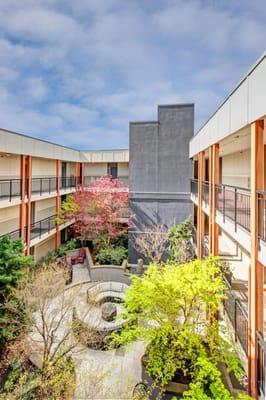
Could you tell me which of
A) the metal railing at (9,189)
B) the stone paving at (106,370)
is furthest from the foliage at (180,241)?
the metal railing at (9,189)

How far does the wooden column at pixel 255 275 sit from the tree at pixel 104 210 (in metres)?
16.4

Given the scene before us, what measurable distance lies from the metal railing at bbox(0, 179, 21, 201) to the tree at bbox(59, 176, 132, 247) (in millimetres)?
6258

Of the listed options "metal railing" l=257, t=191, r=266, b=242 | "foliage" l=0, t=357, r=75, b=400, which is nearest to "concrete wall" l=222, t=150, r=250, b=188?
"metal railing" l=257, t=191, r=266, b=242

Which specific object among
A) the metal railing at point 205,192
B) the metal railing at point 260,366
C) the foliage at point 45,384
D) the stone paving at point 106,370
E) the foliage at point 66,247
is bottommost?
the stone paving at point 106,370

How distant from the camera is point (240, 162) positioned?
1667cm

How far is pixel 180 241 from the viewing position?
20.4 m

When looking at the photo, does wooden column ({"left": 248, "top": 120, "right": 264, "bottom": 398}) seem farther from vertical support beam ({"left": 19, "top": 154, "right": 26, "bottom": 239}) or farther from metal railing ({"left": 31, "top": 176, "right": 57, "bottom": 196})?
metal railing ({"left": 31, "top": 176, "right": 57, "bottom": 196})

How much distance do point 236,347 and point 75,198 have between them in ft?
64.9

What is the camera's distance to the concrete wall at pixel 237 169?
1562cm

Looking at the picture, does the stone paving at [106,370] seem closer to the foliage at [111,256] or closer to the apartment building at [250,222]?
the apartment building at [250,222]

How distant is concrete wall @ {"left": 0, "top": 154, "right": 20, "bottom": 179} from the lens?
1817 centimetres

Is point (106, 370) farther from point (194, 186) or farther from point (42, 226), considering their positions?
point (42, 226)

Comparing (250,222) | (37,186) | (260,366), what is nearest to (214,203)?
(250,222)

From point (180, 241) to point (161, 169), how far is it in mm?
5858
